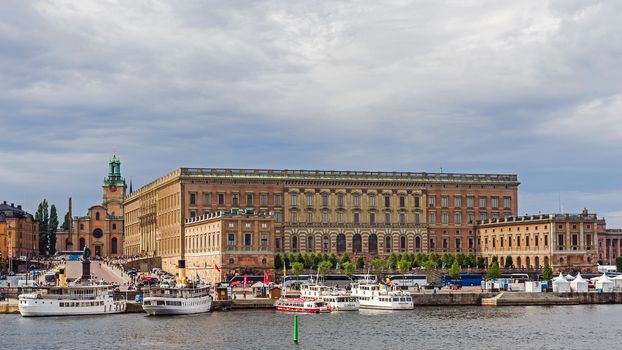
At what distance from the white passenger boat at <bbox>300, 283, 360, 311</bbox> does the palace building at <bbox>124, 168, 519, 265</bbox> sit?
151ft

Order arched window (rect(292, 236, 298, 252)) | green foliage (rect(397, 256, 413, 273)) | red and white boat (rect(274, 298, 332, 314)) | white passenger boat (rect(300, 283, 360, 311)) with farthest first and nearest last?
1. arched window (rect(292, 236, 298, 252))
2. green foliage (rect(397, 256, 413, 273))
3. white passenger boat (rect(300, 283, 360, 311))
4. red and white boat (rect(274, 298, 332, 314))

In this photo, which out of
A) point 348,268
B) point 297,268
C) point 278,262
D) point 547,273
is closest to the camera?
point 547,273

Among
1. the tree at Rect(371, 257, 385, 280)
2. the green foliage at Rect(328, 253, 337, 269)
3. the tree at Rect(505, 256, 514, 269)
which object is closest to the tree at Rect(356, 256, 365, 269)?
the tree at Rect(371, 257, 385, 280)

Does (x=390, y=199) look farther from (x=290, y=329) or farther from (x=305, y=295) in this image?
(x=290, y=329)

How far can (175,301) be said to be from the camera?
105875mm

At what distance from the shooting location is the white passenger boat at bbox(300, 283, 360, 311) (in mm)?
113750

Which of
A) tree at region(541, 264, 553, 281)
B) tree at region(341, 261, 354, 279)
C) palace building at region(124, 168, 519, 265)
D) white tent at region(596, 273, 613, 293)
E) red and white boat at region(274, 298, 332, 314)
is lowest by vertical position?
red and white boat at region(274, 298, 332, 314)

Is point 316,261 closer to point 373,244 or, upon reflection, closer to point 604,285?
point 373,244

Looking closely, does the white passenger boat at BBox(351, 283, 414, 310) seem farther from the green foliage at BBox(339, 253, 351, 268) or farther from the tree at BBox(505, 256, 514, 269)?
the tree at BBox(505, 256, 514, 269)

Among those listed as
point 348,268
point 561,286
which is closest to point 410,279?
point 348,268

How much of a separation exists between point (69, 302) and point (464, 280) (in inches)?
2442

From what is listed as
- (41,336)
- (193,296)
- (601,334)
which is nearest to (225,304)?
(193,296)

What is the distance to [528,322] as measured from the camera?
9812 cm

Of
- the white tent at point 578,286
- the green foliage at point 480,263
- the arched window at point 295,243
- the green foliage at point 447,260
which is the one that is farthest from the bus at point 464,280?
the arched window at point 295,243
